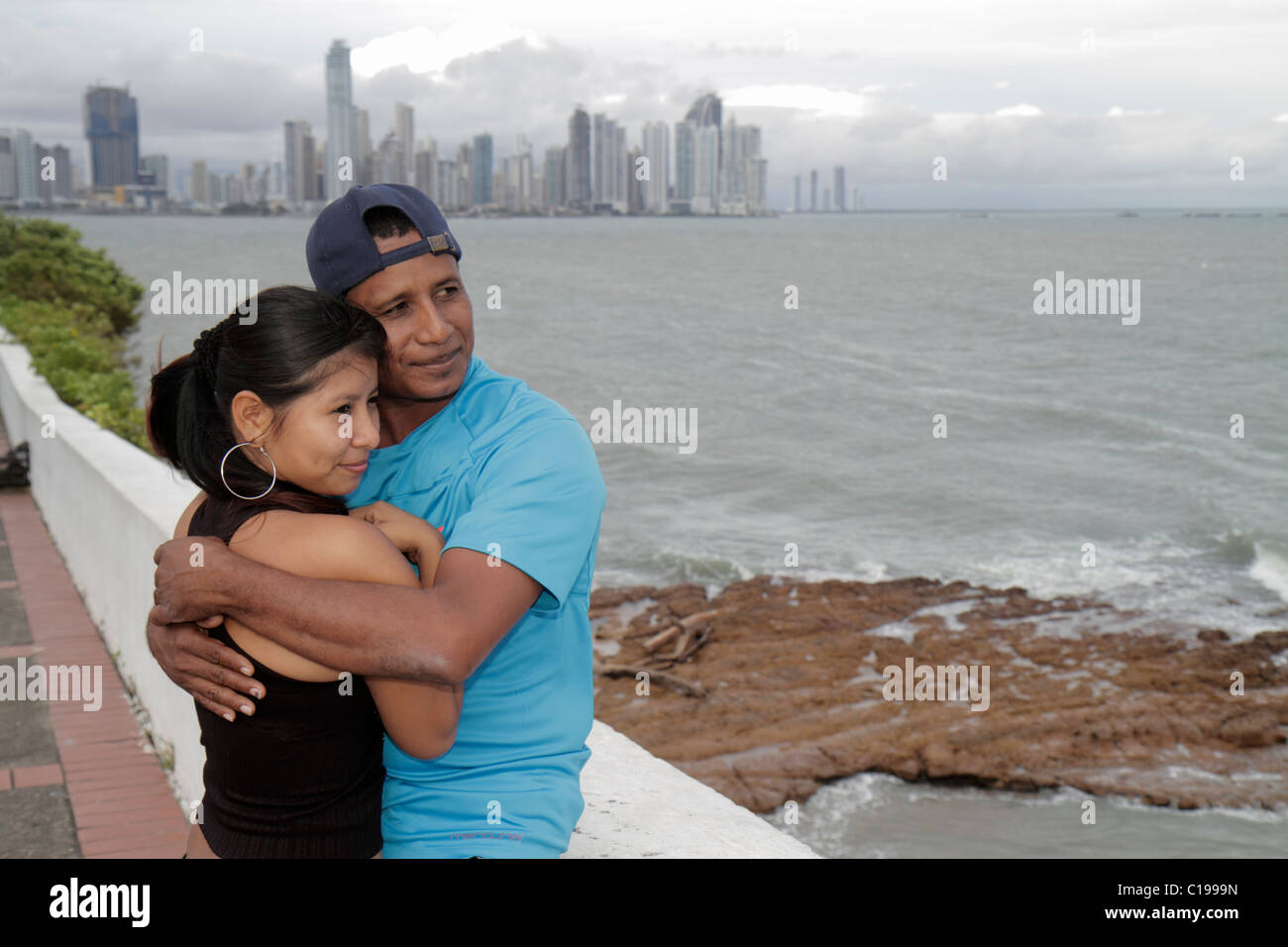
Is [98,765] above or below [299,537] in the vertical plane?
below

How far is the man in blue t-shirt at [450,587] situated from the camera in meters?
1.78

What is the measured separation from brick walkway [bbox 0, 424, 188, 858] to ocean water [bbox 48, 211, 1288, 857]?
8.45 feet

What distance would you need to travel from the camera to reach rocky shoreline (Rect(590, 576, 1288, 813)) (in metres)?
9.80

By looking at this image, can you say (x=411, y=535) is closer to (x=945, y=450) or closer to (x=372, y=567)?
(x=372, y=567)

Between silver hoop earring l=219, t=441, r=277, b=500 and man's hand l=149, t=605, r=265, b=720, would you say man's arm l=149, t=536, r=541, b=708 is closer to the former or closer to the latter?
man's hand l=149, t=605, r=265, b=720

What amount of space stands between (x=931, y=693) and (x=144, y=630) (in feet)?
27.0

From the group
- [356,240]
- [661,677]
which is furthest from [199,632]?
[661,677]

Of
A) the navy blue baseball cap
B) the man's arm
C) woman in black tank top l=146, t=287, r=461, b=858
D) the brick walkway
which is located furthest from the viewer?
the brick walkway

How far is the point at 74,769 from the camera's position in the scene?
452 cm

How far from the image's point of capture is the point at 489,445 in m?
2.02

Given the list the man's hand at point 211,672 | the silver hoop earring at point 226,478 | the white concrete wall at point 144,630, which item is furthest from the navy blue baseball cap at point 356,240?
the white concrete wall at point 144,630

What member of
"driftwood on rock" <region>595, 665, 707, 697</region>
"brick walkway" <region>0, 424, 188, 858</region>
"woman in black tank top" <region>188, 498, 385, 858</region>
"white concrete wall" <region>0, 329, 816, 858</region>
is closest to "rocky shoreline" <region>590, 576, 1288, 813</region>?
"driftwood on rock" <region>595, 665, 707, 697</region>

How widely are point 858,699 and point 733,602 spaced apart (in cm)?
319

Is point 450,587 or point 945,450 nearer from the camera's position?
point 450,587
